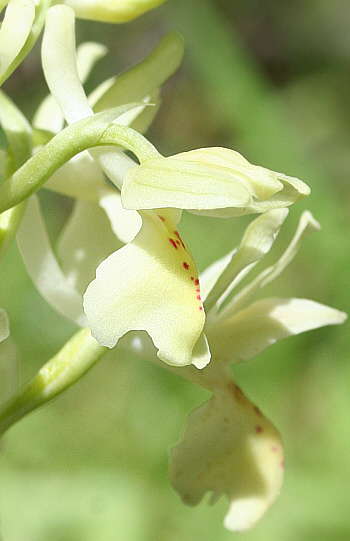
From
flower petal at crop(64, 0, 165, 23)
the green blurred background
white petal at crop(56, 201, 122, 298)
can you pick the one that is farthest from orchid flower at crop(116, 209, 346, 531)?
the green blurred background

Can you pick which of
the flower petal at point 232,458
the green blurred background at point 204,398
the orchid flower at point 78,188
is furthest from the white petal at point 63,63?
the green blurred background at point 204,398

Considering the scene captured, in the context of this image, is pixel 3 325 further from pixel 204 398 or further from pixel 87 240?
pixel 204 398

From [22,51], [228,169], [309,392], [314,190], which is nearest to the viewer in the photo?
[228,169]

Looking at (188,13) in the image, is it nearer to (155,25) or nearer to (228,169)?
(155,25)

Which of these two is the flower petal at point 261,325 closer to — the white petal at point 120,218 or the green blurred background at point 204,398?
the white petal at point 120,218

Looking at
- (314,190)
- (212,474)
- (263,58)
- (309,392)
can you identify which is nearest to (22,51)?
(212,474)

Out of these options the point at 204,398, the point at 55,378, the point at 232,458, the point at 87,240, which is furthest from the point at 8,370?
the point at 204,398

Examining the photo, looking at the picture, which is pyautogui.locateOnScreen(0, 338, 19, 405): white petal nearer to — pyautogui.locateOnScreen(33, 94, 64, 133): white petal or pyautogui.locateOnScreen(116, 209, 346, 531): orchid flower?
pyautogui.locateOnScreen(116, 209, 346, 531): orchid flower

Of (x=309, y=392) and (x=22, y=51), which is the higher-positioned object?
(x=22, y=51)
